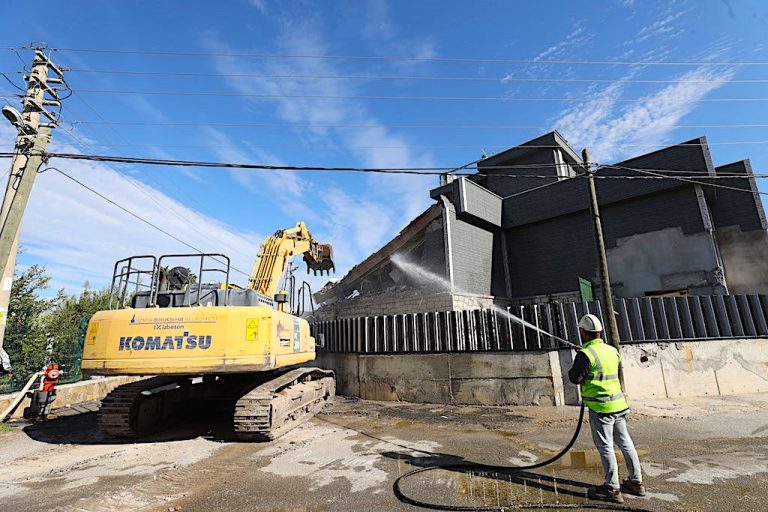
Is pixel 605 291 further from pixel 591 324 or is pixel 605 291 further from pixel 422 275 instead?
pixel 422 275

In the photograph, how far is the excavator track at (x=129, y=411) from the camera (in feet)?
22.7

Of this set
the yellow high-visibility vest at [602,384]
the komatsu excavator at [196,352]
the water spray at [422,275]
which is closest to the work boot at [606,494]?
the yellow high-visibility vest at [602,384]

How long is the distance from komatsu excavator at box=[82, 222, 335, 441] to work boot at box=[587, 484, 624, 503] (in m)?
4.95

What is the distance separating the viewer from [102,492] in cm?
443

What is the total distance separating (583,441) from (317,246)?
8.72 meters

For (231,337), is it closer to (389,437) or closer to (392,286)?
(389,437)

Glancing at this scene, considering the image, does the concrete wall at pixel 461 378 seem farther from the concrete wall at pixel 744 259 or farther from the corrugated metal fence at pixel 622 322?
the concrete wall at pixel 744 259

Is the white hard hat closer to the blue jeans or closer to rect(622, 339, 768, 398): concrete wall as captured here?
the blue jeans

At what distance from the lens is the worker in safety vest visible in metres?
3.82

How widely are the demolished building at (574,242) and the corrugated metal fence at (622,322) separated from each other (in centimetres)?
421

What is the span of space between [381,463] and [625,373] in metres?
7.38

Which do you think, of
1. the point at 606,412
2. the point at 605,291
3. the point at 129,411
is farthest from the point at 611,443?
the point at 129,411

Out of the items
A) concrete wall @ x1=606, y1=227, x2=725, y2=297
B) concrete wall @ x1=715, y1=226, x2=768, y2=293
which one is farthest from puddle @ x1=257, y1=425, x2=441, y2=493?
concrete wall @ x1=715, y1=226, x2=768, y2=293

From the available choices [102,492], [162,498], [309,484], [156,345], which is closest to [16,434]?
[156,345]
